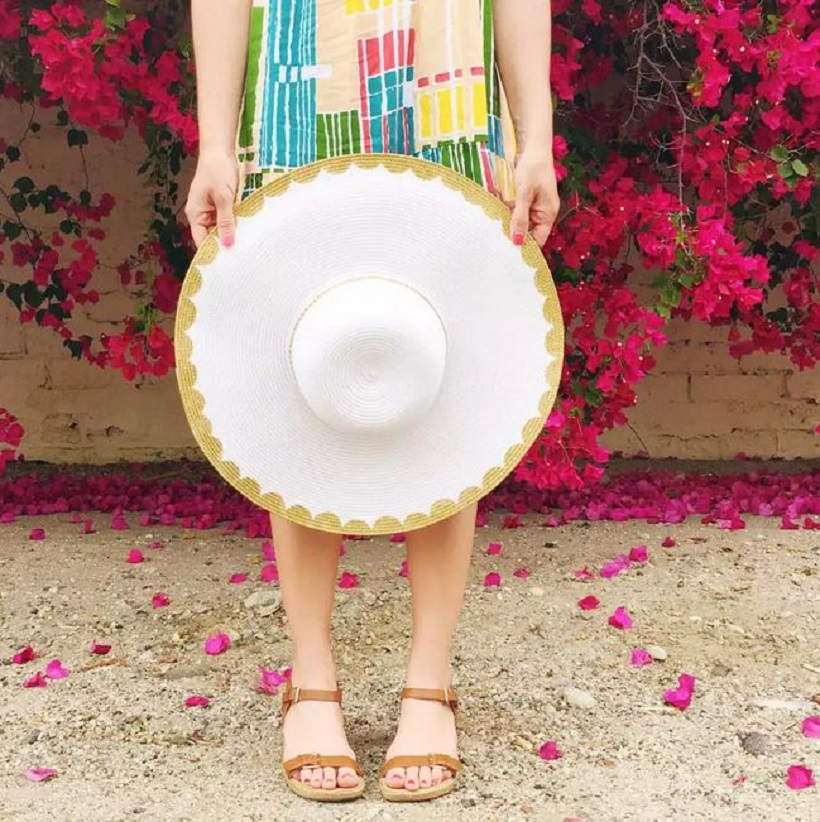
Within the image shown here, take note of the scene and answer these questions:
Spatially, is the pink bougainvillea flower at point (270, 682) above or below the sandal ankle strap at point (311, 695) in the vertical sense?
below

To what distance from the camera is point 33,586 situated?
9.70 ft

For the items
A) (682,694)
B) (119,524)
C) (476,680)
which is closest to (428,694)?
(476,680)

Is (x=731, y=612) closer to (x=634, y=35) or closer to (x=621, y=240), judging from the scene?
(x=621, y=240)

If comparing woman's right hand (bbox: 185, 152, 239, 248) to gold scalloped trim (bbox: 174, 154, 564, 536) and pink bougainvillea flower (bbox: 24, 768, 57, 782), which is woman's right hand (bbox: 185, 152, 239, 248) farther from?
pink bougainvillea flower (bbox: 24, 768, 57, 782)

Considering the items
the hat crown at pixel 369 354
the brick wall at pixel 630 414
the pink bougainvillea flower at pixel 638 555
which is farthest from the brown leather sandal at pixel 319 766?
the brick wall at pixel 630 414

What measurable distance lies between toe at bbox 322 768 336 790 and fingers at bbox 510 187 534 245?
0.91 m

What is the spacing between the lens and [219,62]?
1.78 m

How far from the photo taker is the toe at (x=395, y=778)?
183 cm

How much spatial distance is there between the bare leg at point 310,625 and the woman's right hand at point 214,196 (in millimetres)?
492

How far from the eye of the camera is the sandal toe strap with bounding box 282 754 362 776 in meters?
1.85

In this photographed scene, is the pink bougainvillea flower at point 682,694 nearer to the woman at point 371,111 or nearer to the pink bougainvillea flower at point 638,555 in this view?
the woman at point 371,111

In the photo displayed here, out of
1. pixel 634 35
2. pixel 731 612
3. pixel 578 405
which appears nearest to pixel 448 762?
pixel 731 612

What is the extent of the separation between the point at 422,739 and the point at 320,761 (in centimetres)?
18

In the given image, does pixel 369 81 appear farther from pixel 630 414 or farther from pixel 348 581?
pixel 630 414
